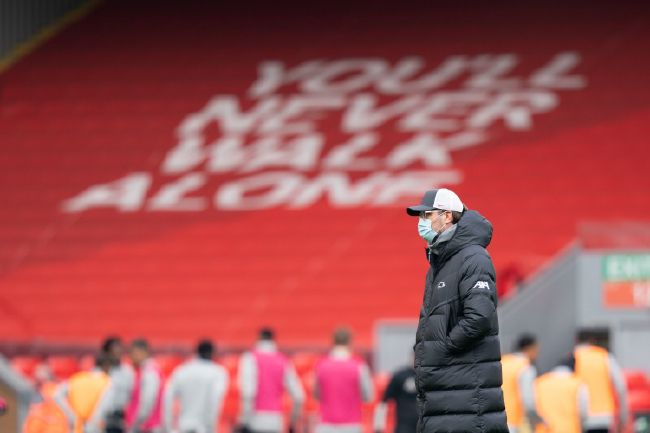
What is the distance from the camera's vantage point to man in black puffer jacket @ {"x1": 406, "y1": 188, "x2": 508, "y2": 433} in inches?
183

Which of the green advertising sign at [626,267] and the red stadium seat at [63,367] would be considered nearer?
the green advertising sign at [626,267]

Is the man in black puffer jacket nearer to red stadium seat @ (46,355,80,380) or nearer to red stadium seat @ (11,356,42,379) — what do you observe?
red stadium seat @ (46,355,80,380)

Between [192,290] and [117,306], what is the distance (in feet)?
3.13

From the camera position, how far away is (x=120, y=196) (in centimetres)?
1814

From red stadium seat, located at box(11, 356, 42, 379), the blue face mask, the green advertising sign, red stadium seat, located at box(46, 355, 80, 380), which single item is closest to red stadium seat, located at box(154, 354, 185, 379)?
red stadium seat, located at box(46, 355, 80, 380)

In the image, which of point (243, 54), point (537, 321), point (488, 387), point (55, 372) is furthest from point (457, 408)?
point (243, 54)

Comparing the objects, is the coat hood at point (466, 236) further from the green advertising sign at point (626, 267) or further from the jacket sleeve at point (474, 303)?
the green advertising sign at point (626, 267)

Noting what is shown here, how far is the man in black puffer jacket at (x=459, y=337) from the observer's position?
4.66 metres

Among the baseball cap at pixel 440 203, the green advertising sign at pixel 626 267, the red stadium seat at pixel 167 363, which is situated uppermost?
the green advertising sign at pixel 626 267

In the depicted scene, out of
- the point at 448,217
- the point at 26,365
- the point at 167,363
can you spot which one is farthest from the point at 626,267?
the point at 448,217

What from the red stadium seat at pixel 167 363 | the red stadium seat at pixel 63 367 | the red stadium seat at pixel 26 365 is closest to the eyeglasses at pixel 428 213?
the red stadium seat at pixel 167 363

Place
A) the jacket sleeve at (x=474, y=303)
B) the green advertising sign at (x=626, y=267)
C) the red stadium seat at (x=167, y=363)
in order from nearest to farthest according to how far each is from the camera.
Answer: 1. the jacket sleeve at (x=474, y=303)
2. the green advertising sign at (x=626, y=267)
3. the red stadium seat at (x=167, y=363)

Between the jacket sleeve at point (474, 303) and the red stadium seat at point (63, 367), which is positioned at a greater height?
the red stadium seat at point (63, 367)

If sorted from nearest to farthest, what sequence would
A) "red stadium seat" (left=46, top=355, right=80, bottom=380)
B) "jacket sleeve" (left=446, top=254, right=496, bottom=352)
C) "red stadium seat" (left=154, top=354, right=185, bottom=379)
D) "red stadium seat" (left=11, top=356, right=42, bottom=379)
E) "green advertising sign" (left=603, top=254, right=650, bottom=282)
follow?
"jacket sleeve" (left=446, top=254, right=496, bottom=352), "green advertising sign" (left=603, top=254, right=650, bottom=282), "red stadium seat" (left=154, top=354, right=185, bottom=379), "red stadium seat" (left=46, top=355, right=80, bottom=380), "red stadium seat" (left=11, top=356, right=42, bottom=379)
